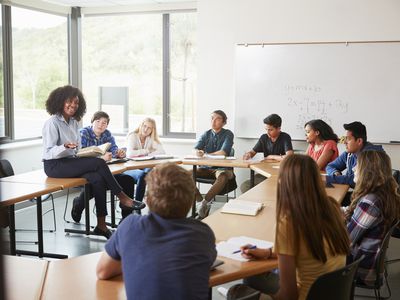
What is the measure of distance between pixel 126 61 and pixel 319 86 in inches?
115

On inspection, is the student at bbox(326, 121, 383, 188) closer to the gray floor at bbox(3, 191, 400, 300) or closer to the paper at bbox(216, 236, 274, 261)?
the gray floor at bbox(3, 191, 400, 300)

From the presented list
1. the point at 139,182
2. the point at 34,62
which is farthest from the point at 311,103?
the point at 34,62

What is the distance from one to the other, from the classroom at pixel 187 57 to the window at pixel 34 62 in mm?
23

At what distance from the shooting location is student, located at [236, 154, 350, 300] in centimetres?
189

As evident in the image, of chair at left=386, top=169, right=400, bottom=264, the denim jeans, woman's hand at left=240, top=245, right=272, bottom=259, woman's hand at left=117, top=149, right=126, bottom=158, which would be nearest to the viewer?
woman's hand at left=240, top=245, right=272, bottom=259

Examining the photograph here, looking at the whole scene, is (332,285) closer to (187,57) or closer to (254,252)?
(254,252)

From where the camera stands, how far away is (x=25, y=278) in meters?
2.03

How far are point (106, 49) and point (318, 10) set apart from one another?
319cm

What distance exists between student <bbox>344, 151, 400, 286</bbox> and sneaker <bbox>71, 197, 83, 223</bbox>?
3.31 m

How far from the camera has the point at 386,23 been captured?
5.59 m

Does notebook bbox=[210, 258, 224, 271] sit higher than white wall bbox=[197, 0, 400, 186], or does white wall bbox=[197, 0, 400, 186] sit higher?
white wall bbox=[197, 0, 400, 186]

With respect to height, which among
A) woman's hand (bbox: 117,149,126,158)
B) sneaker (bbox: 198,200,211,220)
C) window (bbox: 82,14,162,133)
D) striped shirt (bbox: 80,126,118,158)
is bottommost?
sneaker (bbox: 198,200,211,220)

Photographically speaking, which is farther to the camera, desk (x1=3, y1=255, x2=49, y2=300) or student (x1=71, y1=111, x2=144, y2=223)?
student (x1=71, y1=111, x2=144, y2=223)

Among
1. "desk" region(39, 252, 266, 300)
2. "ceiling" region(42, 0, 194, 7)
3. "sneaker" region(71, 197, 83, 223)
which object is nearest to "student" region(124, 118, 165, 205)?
"sneaker" region(71, 197, 83, 223)
